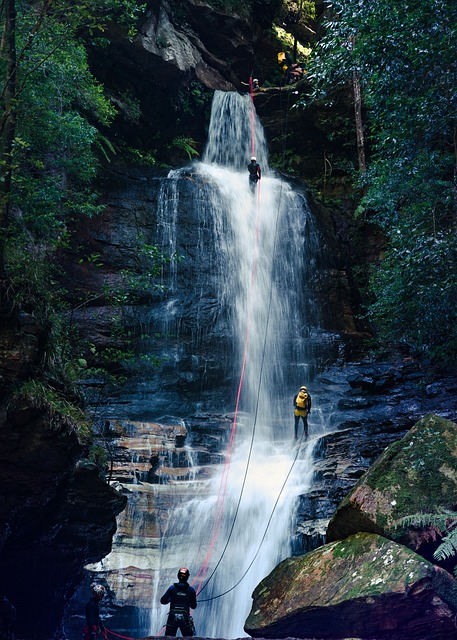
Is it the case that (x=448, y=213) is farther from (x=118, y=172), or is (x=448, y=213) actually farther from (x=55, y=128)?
(x=118, y=172)

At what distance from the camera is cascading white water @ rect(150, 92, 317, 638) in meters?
11.7

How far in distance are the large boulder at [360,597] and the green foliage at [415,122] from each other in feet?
19.1

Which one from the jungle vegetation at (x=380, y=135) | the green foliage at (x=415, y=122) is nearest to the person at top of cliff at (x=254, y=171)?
the jungle vegetation at (x=380, y=135)

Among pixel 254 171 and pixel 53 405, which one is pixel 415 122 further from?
pixel 254 171

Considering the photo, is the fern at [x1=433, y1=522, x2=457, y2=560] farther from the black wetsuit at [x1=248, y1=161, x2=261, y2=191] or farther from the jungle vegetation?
the black wetsuit at [x1=248, y1=161, x2=261, y2=191]

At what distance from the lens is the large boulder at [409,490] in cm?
779

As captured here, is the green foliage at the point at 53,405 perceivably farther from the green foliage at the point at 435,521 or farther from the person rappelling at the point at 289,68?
the person rappelling at the point at 289,68

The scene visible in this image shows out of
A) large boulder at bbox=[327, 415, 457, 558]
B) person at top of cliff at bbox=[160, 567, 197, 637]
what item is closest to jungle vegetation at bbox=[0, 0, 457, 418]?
person at top of cliff at bbox=[160, 567, 197, 637]

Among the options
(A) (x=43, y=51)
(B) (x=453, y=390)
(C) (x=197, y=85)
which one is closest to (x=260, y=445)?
(B) (x=453, y=390)

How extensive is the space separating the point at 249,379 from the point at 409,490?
10357 mm

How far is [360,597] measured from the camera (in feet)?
23.9

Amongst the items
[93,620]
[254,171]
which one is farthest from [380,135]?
[93,620]

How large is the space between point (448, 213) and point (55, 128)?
868 cm

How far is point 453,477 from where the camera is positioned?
27.1ft
